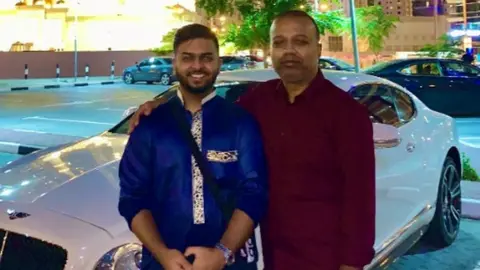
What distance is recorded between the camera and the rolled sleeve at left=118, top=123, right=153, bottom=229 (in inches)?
84.3

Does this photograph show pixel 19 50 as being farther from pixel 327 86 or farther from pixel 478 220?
pixel 327 86

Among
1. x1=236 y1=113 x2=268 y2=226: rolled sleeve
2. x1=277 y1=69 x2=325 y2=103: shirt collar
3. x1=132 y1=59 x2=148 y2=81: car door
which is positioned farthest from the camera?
x1=132 y1=59 x2=148 y2=81: car door

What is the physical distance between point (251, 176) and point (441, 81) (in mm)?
→ 12450

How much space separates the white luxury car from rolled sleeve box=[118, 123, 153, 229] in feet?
2.01

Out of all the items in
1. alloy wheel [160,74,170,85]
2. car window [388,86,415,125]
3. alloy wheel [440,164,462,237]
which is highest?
alloy wheel [160,74,170,85]

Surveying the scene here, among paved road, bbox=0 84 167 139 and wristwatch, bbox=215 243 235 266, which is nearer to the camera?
wristwatch, bbox=215 243 235 266

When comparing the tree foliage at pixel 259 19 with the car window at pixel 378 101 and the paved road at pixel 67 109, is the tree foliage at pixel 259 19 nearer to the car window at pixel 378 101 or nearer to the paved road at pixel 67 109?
the car window at pixel 378 101

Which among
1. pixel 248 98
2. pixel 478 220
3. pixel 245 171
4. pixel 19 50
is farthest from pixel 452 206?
pixel 19 50

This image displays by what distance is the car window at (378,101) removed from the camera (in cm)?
442

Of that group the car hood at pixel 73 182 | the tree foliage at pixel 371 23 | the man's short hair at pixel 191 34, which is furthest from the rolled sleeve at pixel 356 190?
the tree foliage at pixel 371 23

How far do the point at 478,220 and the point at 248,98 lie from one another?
169 inches

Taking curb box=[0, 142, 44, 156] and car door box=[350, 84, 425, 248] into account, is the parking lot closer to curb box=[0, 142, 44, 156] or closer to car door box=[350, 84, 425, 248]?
curb box=[0, 142, 44, 156]

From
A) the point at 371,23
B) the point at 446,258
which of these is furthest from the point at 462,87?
the point at 446,258

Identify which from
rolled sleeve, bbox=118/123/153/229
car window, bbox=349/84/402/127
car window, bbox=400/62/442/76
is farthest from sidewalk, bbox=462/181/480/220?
car window, bbox=400/62/442/76
